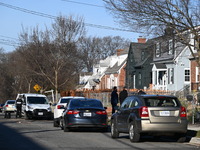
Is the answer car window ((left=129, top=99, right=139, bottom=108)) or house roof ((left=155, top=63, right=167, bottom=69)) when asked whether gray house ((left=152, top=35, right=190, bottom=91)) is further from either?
car window ((left=129, top=99, right=139, bottom=108))

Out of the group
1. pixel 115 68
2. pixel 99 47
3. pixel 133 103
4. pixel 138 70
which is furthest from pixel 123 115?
pixel 99 47

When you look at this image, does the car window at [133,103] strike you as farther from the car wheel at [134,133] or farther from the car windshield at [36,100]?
the car windshield at [36,100]

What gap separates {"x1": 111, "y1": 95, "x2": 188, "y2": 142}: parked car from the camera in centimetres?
1449

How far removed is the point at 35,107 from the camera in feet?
98.6

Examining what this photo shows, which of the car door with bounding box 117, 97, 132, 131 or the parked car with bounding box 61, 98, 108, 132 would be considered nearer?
the car door with bounding box 117, 97, 132, 131

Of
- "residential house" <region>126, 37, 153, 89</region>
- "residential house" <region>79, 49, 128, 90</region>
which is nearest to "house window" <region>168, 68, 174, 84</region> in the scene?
"residential house" <region>126, 37, 153, 89</region>

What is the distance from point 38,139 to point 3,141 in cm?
126

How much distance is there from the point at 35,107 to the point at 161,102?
16.2 metres

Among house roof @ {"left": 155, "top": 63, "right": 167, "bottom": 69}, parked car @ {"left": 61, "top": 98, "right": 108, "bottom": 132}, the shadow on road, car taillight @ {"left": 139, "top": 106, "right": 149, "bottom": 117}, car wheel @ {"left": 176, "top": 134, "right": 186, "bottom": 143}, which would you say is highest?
house roof @ {"left": 155, "top": 63, "right": 167, "bottom": 69}

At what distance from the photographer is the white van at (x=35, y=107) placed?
2990cm

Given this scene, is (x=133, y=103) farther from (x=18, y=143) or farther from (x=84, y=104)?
(x=84, y=104)

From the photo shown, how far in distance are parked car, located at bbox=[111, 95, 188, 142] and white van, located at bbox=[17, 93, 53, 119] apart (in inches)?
603

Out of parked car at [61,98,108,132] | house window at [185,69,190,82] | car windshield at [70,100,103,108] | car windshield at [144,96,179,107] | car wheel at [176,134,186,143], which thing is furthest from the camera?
house window at [185,69,190,82]

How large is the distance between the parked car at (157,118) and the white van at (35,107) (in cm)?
1532
